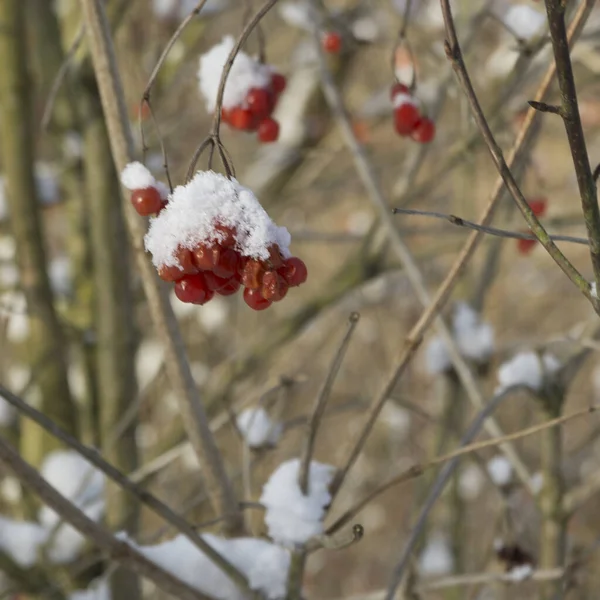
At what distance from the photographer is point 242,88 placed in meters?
1.05

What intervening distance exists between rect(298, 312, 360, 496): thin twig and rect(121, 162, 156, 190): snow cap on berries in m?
0.27

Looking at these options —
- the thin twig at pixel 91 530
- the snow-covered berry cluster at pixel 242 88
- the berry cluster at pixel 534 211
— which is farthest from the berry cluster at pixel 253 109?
the berry cluster at pixel 534 211

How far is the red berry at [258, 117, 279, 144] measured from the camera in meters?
1.13

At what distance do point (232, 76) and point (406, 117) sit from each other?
0.32 meters

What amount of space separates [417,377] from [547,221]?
10.1ft

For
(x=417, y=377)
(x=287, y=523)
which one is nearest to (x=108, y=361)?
(x=287, y=523)

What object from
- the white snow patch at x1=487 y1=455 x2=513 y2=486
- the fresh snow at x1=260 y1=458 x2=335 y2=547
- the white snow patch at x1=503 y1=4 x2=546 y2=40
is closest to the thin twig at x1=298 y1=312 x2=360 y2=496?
the fresh snow at x1=260 y1=458 x2=335 y2=547

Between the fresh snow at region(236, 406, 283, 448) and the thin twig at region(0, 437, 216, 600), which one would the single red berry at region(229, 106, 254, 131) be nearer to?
the fresh snow at region(236, 406, 283, 448)

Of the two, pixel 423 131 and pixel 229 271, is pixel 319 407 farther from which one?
pixel 423 131

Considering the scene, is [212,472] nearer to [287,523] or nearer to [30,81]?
[287,523]

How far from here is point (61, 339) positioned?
5.95ft

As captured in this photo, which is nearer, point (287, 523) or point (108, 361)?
point (287, 523)

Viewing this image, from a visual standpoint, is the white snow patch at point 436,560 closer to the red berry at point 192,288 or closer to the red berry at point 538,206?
the red berry at point 538,206

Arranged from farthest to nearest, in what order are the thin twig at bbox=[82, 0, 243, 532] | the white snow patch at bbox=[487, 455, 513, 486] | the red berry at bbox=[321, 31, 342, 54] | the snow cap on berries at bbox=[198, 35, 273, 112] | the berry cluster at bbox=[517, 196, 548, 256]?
the red berry at bbox=[321, 31, 342, 54], the berry cluster at bbox=[517, 196, 548, 256], the white snow patch at bbox=[487, 455, 513, 486], the snow cap on berries at bbox=[198, 35, 273, 112], the thin twig at bbox=[82, 0, 243, 532]
